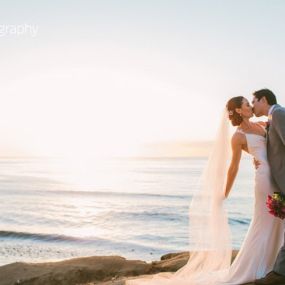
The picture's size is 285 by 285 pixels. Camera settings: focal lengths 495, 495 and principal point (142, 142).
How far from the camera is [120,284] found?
8383mm

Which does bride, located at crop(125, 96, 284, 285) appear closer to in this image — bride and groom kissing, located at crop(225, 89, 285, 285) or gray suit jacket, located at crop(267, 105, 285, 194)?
bride and groom kissing, located at crop(225, 89, 285, 285)

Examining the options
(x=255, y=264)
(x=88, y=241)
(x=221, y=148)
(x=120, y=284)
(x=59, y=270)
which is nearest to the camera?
(x=255, y=264)

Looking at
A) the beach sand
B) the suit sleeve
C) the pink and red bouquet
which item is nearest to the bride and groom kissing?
the pink and red bouquet

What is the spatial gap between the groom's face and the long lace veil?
626mm

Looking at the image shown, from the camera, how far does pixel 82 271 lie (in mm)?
10094

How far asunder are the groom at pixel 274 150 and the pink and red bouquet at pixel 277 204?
128 mm

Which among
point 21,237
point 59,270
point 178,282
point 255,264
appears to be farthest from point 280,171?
point 21,237

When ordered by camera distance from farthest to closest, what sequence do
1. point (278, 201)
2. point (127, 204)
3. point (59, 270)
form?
point (127, 204) < point (59, 270) < point (278, 201)

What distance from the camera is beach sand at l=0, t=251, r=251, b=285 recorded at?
984 centimetres

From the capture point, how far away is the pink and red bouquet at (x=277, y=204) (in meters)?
6.44

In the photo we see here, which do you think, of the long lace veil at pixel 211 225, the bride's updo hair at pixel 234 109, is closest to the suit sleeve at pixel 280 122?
the bride's updo hair at pixel 234 109

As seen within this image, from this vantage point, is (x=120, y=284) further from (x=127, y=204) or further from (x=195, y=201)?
(x=127, y=204)

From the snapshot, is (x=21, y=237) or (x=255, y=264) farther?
(x=21, y=237)

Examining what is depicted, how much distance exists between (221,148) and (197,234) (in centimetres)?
141
